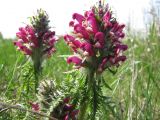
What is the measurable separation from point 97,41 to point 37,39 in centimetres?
89

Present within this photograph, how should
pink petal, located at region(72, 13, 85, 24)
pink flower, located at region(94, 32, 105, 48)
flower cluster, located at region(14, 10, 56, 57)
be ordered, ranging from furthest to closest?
flower cluster, located at region(14, 10, 56, 57) → pink petal, located at region(72, 13, 85, 24) → pink flower, located at region(94, 32, 105, 48)

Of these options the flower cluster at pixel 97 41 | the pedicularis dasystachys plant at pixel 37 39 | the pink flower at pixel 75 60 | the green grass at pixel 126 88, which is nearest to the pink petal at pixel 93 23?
the flower cluster at pixel 97 41

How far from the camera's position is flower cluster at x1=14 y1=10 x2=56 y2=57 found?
333cm

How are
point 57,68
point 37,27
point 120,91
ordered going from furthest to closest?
point 57,68
point 120,91
point 37,27

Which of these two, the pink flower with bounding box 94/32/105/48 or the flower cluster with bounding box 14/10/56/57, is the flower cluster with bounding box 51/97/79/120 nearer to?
the pink flower with bounding box 94/32/105/48

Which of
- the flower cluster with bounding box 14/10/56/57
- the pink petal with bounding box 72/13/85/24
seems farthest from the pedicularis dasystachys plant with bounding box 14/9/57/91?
the pink petal with bounding box 72/13/85/24

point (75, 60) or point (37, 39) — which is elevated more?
point (37, 39)

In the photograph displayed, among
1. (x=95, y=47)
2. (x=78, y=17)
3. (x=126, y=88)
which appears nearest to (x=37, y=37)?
(x=78, y=17)

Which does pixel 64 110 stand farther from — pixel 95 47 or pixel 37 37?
pixel 37 37

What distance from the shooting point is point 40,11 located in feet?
11.1

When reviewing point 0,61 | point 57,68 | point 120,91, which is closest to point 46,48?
point 120,91

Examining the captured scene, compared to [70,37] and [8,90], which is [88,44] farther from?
[8,90]

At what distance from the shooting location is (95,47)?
2586 millimetres

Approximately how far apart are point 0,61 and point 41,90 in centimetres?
260
